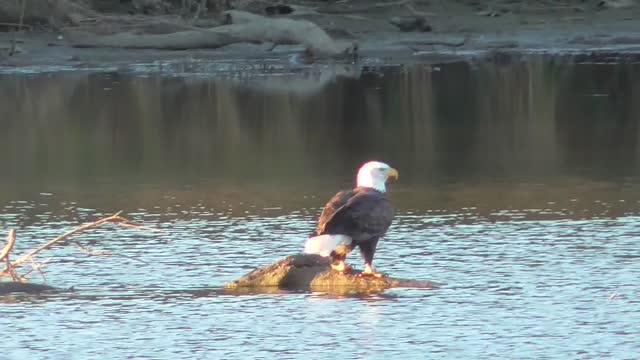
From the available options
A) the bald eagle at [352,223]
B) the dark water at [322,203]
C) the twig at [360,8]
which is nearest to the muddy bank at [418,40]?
the twig at [360,8]

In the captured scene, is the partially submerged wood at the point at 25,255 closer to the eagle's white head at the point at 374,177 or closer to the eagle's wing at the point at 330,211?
the eagle's wing at the point at 330,211

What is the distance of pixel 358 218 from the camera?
10.0 metres

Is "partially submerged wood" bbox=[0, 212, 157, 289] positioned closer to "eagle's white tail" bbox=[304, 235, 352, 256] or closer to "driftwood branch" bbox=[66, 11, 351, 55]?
"eagle's white tail" bbox=[304, 235, 352, 256]

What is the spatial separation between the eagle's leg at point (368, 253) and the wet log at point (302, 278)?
0.04m

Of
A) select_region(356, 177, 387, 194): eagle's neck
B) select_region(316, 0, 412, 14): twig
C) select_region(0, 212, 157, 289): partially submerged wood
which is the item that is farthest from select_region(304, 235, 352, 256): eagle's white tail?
select_region(316, 0, 412, 14): twig

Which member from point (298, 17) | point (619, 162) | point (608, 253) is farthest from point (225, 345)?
point (298, 17)

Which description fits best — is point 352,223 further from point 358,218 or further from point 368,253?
point 368,253

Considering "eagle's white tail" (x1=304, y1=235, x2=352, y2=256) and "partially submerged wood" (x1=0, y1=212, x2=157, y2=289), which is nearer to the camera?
"eagle's white tail" (x1=304, y1=235, x2=352, y2=256)

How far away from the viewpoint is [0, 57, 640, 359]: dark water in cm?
941

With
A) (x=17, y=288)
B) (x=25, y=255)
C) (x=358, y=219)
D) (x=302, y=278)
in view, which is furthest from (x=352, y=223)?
(x=17, y=288)

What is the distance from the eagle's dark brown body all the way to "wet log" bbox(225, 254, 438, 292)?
311mm

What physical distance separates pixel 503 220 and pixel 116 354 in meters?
4.90

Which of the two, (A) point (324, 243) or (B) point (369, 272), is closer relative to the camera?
(A) point (324, 243)

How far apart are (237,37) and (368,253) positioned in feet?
59.3
